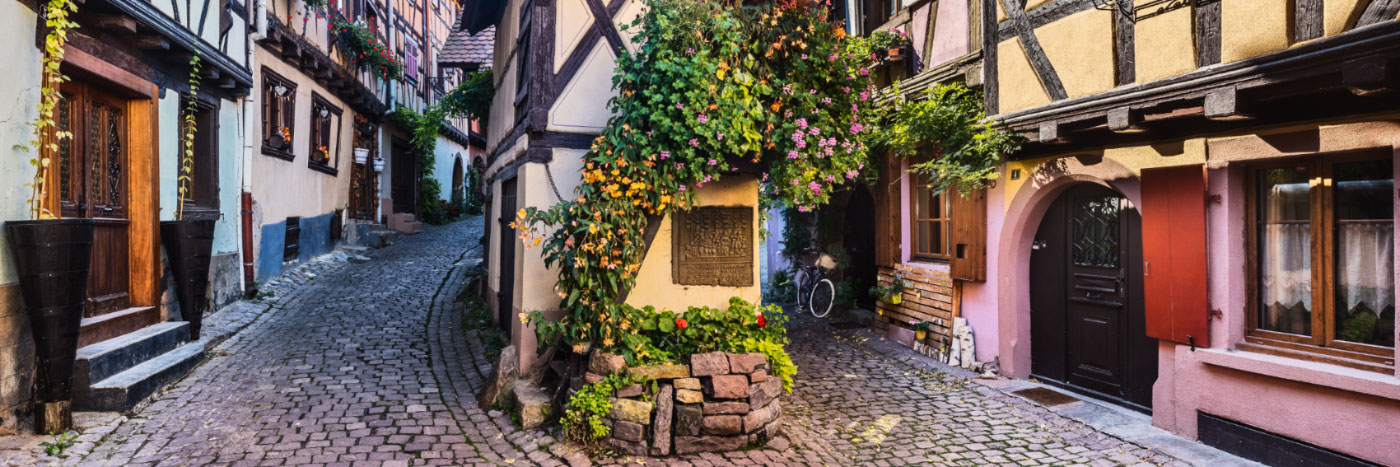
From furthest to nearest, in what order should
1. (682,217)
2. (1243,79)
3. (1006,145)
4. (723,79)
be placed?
(1006,145) < (682,217) < (723,79) < (1243,79)

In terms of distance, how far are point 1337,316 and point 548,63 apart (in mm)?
5585

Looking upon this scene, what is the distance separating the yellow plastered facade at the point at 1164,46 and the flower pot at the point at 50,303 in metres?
Result: 7.22

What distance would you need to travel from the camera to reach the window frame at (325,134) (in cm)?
1201

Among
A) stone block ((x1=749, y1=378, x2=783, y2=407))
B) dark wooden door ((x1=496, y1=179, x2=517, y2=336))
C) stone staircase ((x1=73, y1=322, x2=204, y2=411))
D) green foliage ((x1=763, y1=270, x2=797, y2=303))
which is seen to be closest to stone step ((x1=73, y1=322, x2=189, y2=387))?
stone staircase ((x1=73, y1=322, x2=204, y2=411))

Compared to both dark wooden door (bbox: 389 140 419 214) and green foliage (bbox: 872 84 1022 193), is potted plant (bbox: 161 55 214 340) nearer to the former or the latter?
green foliage (bbox: 872 84 1022 193)

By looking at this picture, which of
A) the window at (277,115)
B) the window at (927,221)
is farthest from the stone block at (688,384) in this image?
the window at (277,115)

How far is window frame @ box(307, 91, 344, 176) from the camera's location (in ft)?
39.4

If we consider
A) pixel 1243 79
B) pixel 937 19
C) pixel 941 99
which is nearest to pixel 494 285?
pixel 941 99

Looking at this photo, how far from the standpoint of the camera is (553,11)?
583 centimetres

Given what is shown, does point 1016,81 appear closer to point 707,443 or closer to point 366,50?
point 707,443

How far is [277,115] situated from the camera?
10.3 m

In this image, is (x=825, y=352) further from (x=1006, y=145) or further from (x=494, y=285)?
(x=494, y=285)

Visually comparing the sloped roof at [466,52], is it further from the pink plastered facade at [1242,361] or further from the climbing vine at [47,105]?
the pink plastered facade at [1242,361]

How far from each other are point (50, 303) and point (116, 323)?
1.32 m
